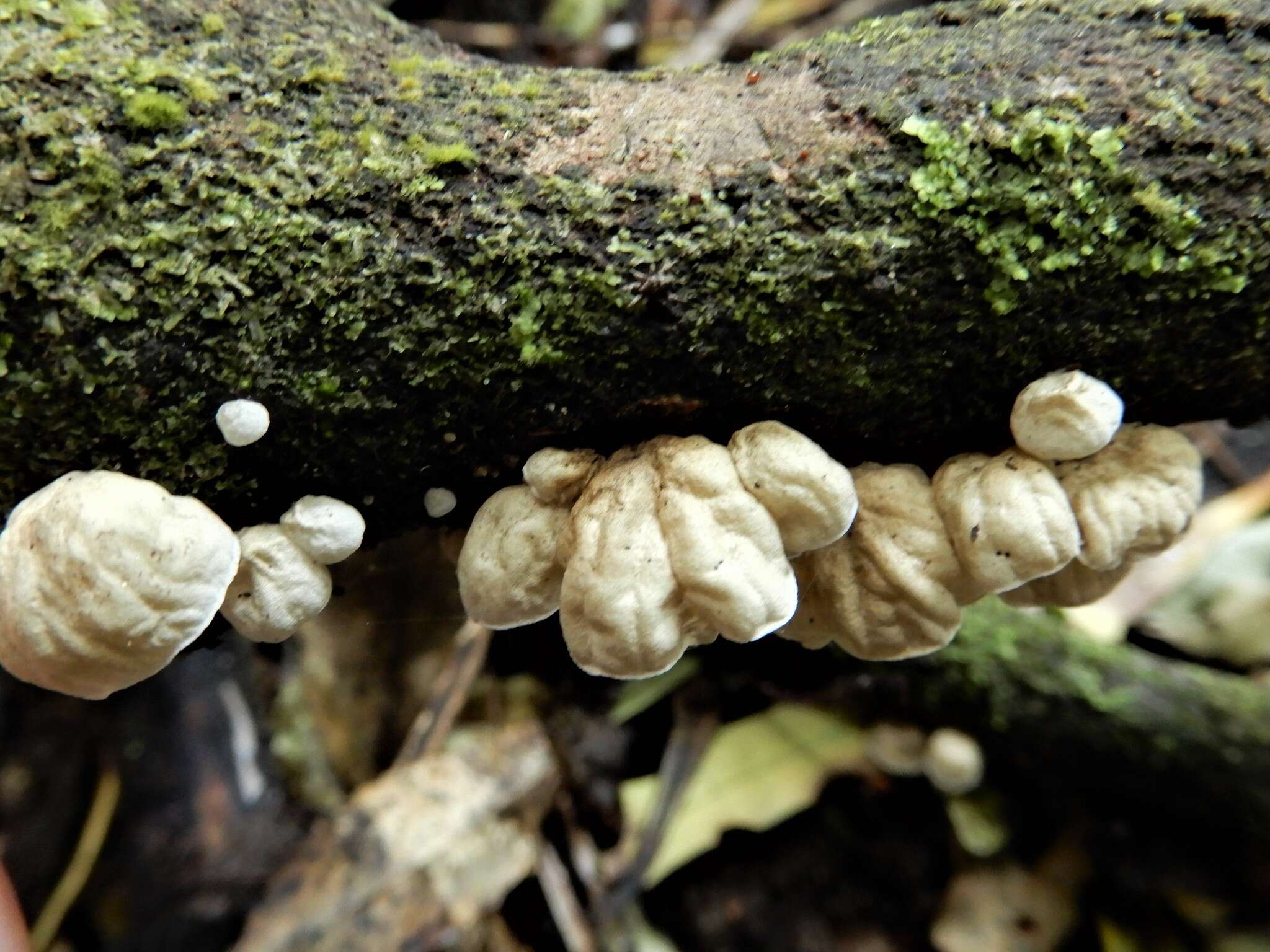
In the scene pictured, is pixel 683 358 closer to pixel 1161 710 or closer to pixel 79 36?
pixel 79 36

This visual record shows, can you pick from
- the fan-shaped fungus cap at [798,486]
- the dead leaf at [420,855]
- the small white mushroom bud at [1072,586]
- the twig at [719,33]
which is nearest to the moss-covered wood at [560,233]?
the fan-shaped fungus cap at [798,486]

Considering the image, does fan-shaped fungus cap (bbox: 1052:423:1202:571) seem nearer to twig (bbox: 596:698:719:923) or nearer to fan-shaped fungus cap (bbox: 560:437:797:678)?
fan-shaped fungus cap (bbox: 560:437:797:678)

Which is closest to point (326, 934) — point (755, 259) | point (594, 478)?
point (594, 478)

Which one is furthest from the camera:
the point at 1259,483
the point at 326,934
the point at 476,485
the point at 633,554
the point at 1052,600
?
the point at 1259,483

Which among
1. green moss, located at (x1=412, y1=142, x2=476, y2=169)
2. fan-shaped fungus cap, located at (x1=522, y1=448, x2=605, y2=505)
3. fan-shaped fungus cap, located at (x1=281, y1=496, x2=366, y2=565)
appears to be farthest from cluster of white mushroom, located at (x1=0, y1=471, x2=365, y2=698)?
green moss, located at (x1=412, y1=142, x2=476, y2=169)

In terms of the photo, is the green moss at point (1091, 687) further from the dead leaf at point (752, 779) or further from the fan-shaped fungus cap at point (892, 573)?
the fan-shaped fungus cap at point (892, 573)

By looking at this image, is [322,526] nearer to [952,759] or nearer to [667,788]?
[667,788]

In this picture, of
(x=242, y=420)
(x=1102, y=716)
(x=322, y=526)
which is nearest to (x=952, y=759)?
(x=1102, y=716)
